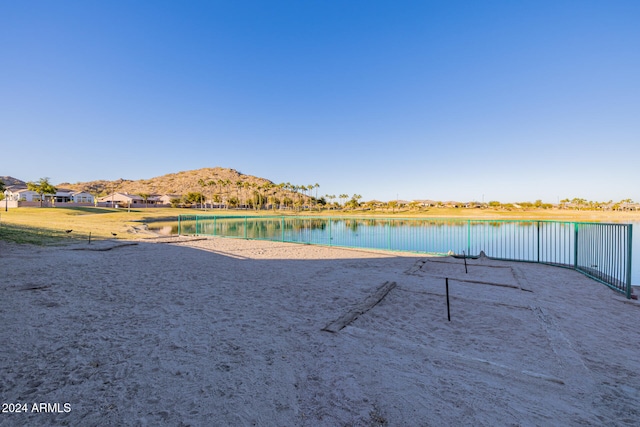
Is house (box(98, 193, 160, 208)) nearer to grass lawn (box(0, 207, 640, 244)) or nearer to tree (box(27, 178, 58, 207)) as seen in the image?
tree (box(27, 178, 58, 207))

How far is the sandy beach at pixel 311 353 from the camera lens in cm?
289

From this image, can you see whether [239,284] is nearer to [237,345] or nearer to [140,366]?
[237,345]

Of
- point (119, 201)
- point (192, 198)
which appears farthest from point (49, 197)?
point (192, 198)

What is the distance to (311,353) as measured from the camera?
4.06 metres

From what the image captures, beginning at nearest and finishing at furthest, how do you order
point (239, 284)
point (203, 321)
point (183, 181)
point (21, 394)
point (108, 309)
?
point (21, 394) → point (203, 321) → point (108, 309) → point (239, 284) → point (183, 181)

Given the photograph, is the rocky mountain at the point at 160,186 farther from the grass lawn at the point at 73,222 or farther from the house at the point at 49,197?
the grass lawn at the point at 73,222

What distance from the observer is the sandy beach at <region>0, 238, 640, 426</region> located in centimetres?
289

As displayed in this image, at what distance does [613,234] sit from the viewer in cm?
898

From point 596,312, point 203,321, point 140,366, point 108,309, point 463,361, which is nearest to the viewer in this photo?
point 140,366

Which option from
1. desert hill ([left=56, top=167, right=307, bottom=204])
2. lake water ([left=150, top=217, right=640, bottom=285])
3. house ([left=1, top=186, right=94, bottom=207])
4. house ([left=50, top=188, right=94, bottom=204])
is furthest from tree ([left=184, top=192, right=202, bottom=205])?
lake water ([left=150, top=217, right=640, bottom=285])

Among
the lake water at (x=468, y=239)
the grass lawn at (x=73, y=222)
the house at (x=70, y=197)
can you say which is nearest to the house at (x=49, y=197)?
the house at (x=70, y=197)

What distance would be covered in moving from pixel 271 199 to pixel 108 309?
12922cm

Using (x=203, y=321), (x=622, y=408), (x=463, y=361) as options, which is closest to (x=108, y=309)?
(x=203, y=321)

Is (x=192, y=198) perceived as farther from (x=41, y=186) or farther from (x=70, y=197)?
(x=41, y=186)
